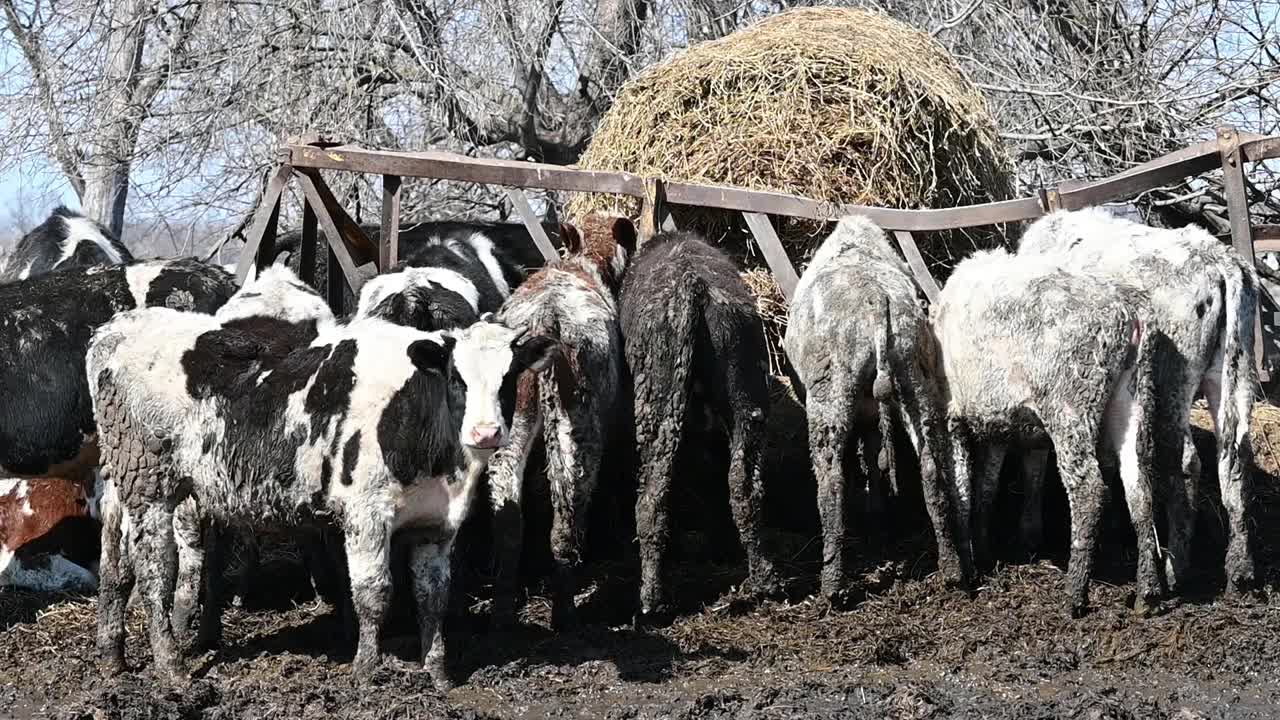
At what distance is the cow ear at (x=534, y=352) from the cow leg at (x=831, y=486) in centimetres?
199

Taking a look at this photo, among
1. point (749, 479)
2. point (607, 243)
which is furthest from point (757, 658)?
point (607, 243)

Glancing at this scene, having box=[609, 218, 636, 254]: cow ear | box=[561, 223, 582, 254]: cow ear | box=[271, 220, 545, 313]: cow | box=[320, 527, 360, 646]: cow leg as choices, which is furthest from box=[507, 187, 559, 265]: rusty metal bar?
box=[320, 527, 360, 646]: cow leg

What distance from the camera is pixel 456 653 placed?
7.31m

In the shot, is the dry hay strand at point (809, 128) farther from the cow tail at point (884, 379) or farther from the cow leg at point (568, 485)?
the cow leg at point (568, 485)

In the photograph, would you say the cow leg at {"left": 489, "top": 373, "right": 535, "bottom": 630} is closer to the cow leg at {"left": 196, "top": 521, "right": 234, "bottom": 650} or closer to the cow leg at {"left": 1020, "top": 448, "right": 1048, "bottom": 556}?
the cow leg at {"left": 196, "top": 521, "right": 234, "bottom": 650}

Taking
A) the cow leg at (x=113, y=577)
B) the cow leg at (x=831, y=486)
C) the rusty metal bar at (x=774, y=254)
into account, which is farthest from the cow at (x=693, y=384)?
the cow leg at (x=113, y=577)

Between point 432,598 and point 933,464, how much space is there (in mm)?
3105

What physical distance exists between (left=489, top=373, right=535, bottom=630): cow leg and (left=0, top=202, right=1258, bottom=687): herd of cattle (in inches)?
0.6

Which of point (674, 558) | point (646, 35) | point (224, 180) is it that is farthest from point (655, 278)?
point (224, 180)

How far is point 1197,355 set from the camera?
28.2ft

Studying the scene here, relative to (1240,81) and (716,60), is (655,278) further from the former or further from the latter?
(1240,81)

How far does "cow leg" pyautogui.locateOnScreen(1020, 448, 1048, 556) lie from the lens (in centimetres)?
926

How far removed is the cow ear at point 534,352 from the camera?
22.7 feet

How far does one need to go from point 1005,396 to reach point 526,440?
2746mm
